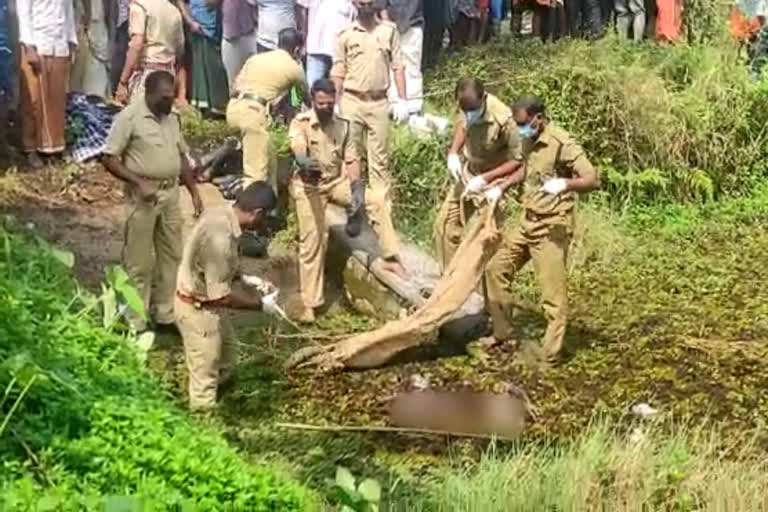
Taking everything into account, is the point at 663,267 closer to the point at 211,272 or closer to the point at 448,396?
the point at 448,396

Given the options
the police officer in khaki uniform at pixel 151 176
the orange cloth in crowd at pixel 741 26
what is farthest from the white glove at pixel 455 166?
the orange cloth in crowd at pixel 741 26

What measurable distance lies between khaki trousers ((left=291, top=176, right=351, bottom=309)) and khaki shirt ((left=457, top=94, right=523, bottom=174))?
1.03 m

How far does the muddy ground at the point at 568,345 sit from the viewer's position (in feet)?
28.7

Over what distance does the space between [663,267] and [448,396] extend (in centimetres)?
320

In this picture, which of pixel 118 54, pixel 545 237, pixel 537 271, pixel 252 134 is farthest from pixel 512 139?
pixel 118 54

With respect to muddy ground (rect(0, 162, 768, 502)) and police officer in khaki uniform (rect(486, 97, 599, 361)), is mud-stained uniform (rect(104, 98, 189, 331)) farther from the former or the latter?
police officer in khaki uniform (rect(486, 97, 599, 361))

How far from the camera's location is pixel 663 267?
12219 mm

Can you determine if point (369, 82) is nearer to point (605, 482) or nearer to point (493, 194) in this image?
point (493, 194)

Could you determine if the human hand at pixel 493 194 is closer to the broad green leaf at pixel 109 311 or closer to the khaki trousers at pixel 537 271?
the khaki trousers at pixel 537 271

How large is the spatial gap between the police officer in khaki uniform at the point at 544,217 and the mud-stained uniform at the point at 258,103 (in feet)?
7.41

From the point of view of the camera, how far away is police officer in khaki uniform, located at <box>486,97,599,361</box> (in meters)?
9.81

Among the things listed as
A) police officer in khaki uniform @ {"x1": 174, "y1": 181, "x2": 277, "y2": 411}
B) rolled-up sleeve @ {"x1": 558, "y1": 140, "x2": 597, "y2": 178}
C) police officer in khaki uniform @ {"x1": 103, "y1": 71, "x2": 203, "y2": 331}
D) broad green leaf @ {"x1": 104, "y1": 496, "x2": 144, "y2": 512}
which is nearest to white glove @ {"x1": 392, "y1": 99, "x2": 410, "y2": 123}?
police officer in khaki uniform @ {"x1": 103, "y1": 71, "x2": 203, "y2": 331}

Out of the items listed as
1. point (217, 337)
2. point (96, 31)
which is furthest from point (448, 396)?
point (96, 31)

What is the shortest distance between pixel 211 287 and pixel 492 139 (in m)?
2.47
